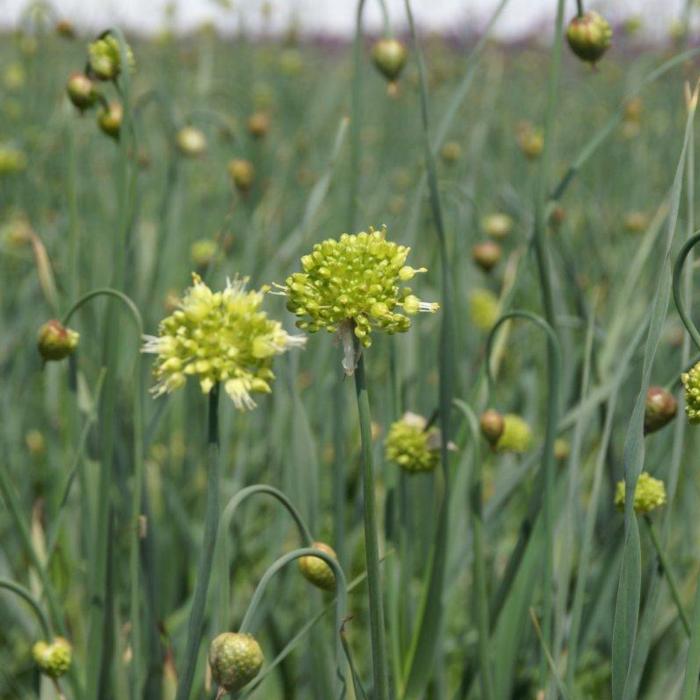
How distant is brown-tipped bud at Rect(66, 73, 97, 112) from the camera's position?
1.32 m

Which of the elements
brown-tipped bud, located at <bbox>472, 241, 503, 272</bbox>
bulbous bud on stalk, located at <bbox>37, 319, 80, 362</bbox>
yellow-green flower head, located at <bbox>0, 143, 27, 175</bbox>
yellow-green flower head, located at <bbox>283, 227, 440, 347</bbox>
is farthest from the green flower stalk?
yellow-green flower head, located at <bbox>0, 143, 27, 175</bbox>

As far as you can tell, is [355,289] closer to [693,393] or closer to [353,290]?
[353,290]

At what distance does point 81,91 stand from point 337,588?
2.58 ft

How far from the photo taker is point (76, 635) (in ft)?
5.50

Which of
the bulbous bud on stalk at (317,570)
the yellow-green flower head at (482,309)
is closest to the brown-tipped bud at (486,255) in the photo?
the yellow-green flower head at (482,309)

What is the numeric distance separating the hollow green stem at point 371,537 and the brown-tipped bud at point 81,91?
0.71 metres

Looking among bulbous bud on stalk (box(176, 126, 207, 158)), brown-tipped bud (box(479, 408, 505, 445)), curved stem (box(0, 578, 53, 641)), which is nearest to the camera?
curved stem (box(0, 578, 53, 641))

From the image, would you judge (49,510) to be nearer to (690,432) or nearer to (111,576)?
(111,576)

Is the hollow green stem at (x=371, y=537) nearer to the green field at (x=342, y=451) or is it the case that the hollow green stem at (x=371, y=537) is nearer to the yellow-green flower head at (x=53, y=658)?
the green field at (x=342, y=451)

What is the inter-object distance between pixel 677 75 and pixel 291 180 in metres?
1.56

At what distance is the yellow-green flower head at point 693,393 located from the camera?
2.60 ft

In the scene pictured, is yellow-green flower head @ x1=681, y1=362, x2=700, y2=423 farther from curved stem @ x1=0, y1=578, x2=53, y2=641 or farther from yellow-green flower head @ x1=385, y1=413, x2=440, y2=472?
curved stem @ x1=0, y1=578, x2=53, y2=641

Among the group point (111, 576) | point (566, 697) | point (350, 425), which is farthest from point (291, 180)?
point (566, 697)

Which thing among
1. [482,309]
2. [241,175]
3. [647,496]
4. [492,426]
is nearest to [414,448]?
[492,426]
